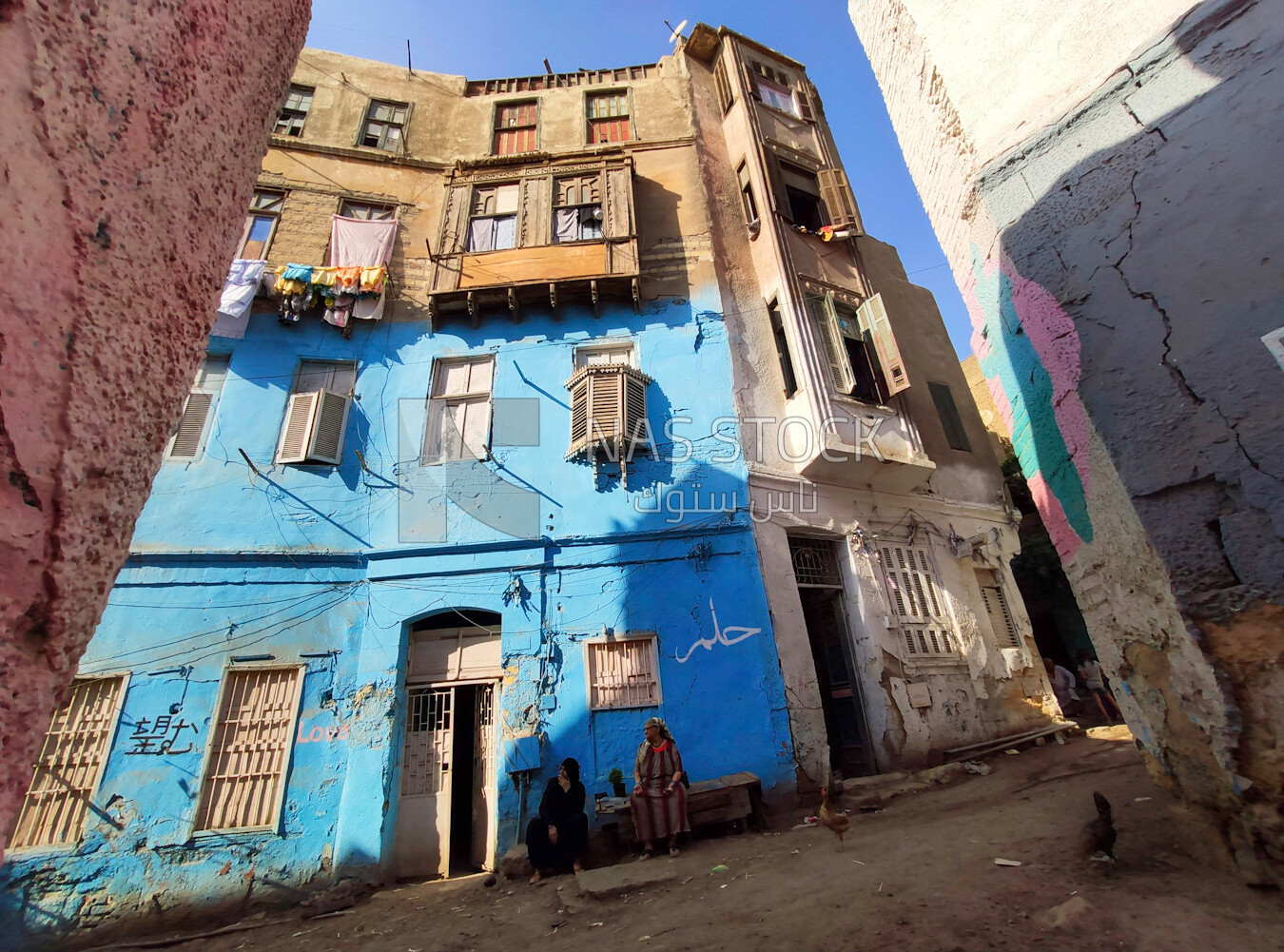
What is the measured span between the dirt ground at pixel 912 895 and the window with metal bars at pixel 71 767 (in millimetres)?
2158

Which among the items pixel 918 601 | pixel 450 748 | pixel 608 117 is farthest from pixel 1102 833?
pixel 608 117

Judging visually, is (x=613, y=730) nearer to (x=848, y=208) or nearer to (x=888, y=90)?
(x=888, y=90)

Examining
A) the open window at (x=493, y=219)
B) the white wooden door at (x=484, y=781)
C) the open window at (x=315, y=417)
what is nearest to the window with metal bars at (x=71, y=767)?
the open window at (x=315, y=417)

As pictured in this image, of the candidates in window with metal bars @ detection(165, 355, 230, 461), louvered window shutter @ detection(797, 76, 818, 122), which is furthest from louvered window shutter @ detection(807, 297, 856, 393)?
window with metal bars @ detection(165, 355, 230, 461)

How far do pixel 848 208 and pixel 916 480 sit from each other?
520 cm

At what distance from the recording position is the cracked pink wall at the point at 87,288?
0.94 m

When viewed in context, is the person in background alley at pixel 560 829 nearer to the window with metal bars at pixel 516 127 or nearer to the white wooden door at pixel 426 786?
the white wooden door at pixel 426 786

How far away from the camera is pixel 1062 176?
273cm

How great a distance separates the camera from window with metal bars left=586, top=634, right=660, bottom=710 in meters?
6.97

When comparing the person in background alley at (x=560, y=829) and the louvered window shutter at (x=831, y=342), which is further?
the louvered window shutter at (x=831, y=342)

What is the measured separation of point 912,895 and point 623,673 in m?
4.18

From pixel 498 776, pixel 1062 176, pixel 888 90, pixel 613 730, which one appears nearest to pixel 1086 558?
pixel 1062 176

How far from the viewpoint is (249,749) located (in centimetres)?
662

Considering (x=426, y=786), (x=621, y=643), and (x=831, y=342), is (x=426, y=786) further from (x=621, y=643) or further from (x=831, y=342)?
(x=831, y=342)
